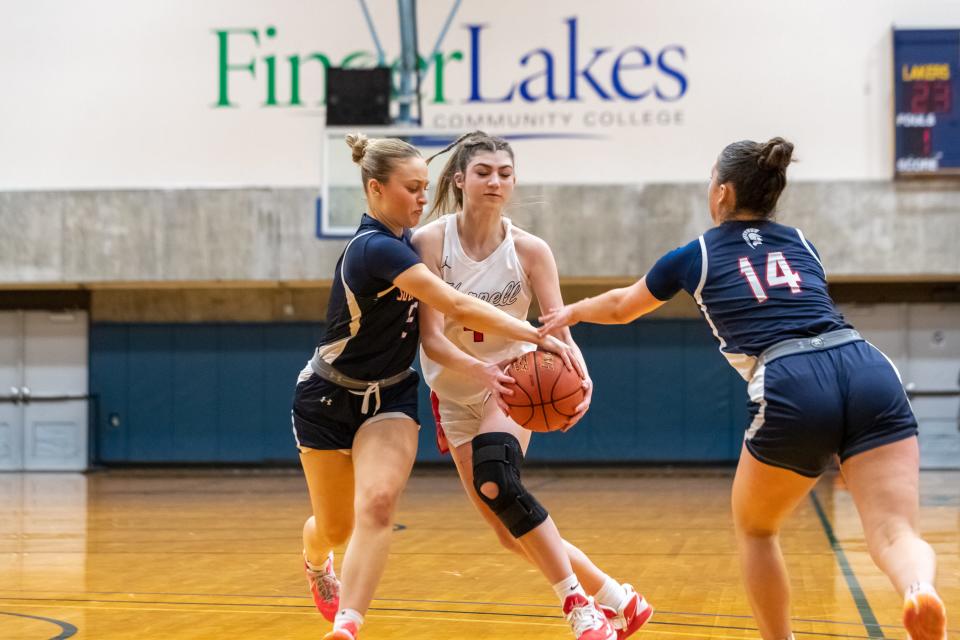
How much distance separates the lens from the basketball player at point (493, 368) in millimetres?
4145

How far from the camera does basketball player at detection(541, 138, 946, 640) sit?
10.7 feet

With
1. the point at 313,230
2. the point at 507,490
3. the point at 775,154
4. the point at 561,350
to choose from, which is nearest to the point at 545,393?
the point at 561,350

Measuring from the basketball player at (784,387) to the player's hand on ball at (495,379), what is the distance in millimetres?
520

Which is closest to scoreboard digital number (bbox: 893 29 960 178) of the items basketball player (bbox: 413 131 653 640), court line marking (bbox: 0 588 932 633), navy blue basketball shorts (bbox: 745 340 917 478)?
court line marking (bbox: 0 588 932 633)

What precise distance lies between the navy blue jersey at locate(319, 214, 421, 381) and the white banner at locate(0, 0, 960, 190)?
10.2 meters

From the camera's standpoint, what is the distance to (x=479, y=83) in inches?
571

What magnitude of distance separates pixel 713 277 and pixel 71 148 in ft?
42.3

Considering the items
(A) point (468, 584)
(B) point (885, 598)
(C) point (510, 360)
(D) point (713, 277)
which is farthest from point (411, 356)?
(B) point (885, 598)

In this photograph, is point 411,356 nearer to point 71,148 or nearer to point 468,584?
point 468,584

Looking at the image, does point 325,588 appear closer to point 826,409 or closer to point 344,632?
point 344,632

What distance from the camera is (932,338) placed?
1491cm

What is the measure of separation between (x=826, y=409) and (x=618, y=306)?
2.55 ft

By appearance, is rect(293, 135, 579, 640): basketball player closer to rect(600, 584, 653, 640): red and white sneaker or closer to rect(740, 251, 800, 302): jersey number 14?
rect(740, 251, 800, 302): jersey number 14

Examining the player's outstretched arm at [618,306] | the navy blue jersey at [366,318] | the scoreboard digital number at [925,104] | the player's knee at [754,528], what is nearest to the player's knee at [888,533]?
the player's knee at [754,528]
